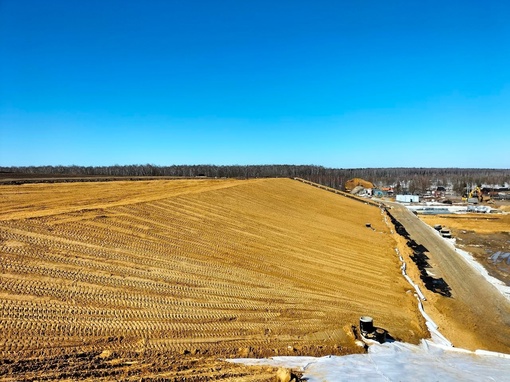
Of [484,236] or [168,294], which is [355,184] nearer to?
[484,236]

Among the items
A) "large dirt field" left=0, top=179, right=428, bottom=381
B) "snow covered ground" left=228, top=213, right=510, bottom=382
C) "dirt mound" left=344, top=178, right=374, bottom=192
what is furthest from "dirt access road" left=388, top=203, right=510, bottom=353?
"dirt mound" left=344, top=178, right=374, bottom=192

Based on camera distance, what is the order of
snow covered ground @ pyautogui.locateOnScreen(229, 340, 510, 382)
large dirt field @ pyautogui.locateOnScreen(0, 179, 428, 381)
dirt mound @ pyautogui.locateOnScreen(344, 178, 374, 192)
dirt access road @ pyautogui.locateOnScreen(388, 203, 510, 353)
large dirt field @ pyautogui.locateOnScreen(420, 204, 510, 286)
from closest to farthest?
large dirt field @ pyautogui.locateOnScreen(0, 179, 428, 381)
snow covered ground @ pyautogui.locateOnScreen(229, 340, 510, 382)
dirt access road @ pyautogui.locateOnScreen(388, 203, 510, 353)
large dirt field @ pyautogui.locateOnScreen(420, 204, 510, 286)
dirt mound @ pyautogui.locateOnScreen(344, 178, 374, 192)

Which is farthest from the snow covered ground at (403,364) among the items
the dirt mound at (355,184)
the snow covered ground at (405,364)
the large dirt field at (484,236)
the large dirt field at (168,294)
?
the dirt mound at (355,184)

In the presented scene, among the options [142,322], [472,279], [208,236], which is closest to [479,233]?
[472,279]

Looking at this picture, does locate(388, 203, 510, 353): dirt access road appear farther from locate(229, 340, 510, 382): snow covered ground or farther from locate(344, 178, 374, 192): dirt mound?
locate(344, 178, 374, 192): dirt mound

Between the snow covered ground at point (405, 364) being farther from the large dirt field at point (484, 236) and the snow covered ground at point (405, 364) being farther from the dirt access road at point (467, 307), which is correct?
the large dirt field at point (484, 236)

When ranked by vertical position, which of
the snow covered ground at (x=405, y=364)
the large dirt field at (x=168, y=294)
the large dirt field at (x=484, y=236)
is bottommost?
the large dirt field at (x=484, y=236)
